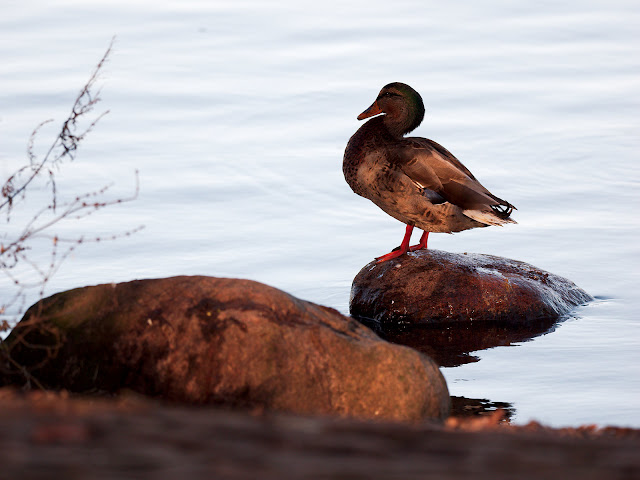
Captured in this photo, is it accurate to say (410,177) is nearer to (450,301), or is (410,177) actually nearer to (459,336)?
(450,301)

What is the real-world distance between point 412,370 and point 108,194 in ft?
21.3

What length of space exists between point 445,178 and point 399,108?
2.59 feet

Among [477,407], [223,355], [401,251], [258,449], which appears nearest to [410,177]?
[401,251]

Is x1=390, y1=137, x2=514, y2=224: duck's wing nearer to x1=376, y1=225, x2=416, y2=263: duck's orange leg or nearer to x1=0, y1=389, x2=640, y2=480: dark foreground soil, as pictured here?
x1=376, y1=225, x2=416, y2=263: duck's orange leg

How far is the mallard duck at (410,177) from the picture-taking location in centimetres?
920

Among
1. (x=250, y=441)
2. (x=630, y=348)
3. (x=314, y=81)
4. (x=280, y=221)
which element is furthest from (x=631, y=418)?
(x=314, y=81)

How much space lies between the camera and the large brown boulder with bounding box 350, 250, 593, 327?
9.31m

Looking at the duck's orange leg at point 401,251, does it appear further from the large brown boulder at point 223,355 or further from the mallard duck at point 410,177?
the large brown boulder at point 223,355

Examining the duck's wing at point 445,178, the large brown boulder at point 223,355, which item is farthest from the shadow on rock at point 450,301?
the large brown boulder at point 223,355

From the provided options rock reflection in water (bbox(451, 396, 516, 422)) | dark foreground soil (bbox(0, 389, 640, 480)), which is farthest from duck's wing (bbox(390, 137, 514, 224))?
dark foreground soil (bbox(0, 389, 640, 480))

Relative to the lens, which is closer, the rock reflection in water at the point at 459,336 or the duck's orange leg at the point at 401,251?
the rock reflection in water at the point at 459,336

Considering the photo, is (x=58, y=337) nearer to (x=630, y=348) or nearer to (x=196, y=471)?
(x=196, y=471)

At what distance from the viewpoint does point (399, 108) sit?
9617 millimetres

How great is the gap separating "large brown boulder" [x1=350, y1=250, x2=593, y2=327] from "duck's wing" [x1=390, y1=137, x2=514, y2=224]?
502mm
